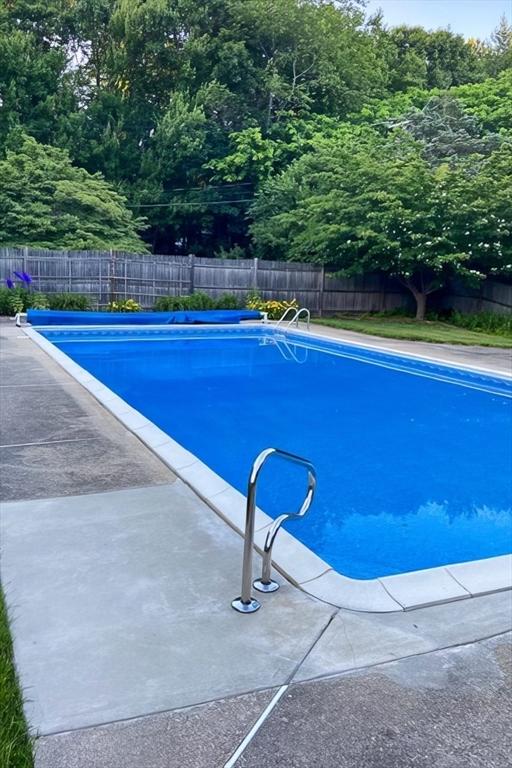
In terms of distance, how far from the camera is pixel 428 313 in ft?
65.9

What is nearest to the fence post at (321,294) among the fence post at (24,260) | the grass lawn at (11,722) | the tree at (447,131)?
the tree at (447,131)

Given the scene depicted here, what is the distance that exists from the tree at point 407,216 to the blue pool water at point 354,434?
5.18m

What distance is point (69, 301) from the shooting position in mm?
16500

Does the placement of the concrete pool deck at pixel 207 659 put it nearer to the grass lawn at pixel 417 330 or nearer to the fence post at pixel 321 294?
the grass lawn at pixel 417 330

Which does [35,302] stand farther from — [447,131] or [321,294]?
[447,131]

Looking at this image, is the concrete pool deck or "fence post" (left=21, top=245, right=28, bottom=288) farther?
"fence post" (left=21, top=245, right=28, bottom=288)

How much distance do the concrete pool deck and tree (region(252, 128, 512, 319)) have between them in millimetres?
14829

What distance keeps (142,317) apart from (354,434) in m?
10.3

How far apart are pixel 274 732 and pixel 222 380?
830 centimetres

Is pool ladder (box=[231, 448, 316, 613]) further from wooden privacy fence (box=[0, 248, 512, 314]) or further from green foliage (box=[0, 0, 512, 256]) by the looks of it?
green foliage (box=[0, 0, 512, 256])

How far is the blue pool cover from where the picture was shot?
1478cm

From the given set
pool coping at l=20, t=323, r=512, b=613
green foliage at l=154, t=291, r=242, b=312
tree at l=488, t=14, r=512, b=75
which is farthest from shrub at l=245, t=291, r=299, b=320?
tree at l=488, t=14, r=512, b=75

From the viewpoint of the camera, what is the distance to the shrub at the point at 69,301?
1638cm

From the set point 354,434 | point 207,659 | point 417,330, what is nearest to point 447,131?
point 417,330
